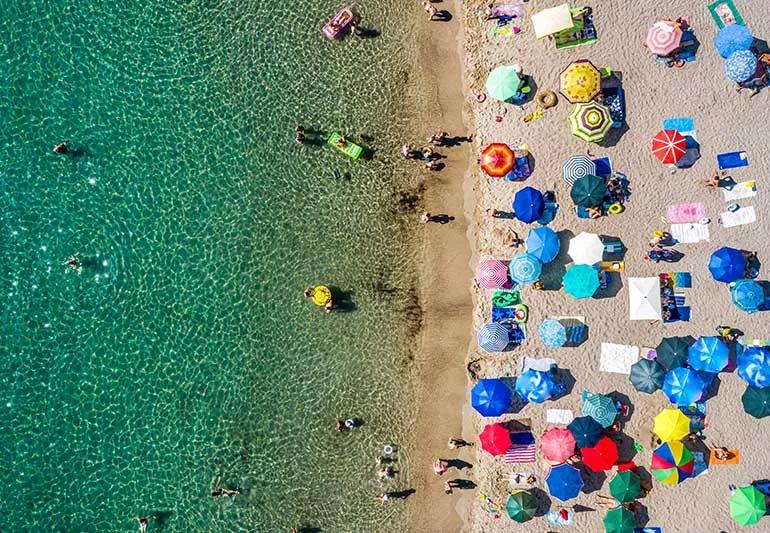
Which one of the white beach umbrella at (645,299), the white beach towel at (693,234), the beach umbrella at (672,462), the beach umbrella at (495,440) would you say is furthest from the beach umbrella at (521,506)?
the white beach towel at (693,234)

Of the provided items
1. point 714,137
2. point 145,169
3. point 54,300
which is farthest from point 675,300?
point 54,300

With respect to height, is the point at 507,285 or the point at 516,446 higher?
the point at 507,285

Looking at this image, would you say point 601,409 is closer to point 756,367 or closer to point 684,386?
point 684,386

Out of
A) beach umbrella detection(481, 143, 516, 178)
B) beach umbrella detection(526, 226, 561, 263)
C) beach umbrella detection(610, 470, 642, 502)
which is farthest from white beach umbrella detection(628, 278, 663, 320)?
beach umbrella detection(481, 143, 516, 178)

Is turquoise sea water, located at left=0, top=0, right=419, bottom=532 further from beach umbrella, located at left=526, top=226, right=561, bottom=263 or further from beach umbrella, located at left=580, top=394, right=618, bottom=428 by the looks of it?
beach umbrella, located at left=580, top=394, right=618, bottom=428

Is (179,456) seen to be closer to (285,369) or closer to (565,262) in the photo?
(285,369)
